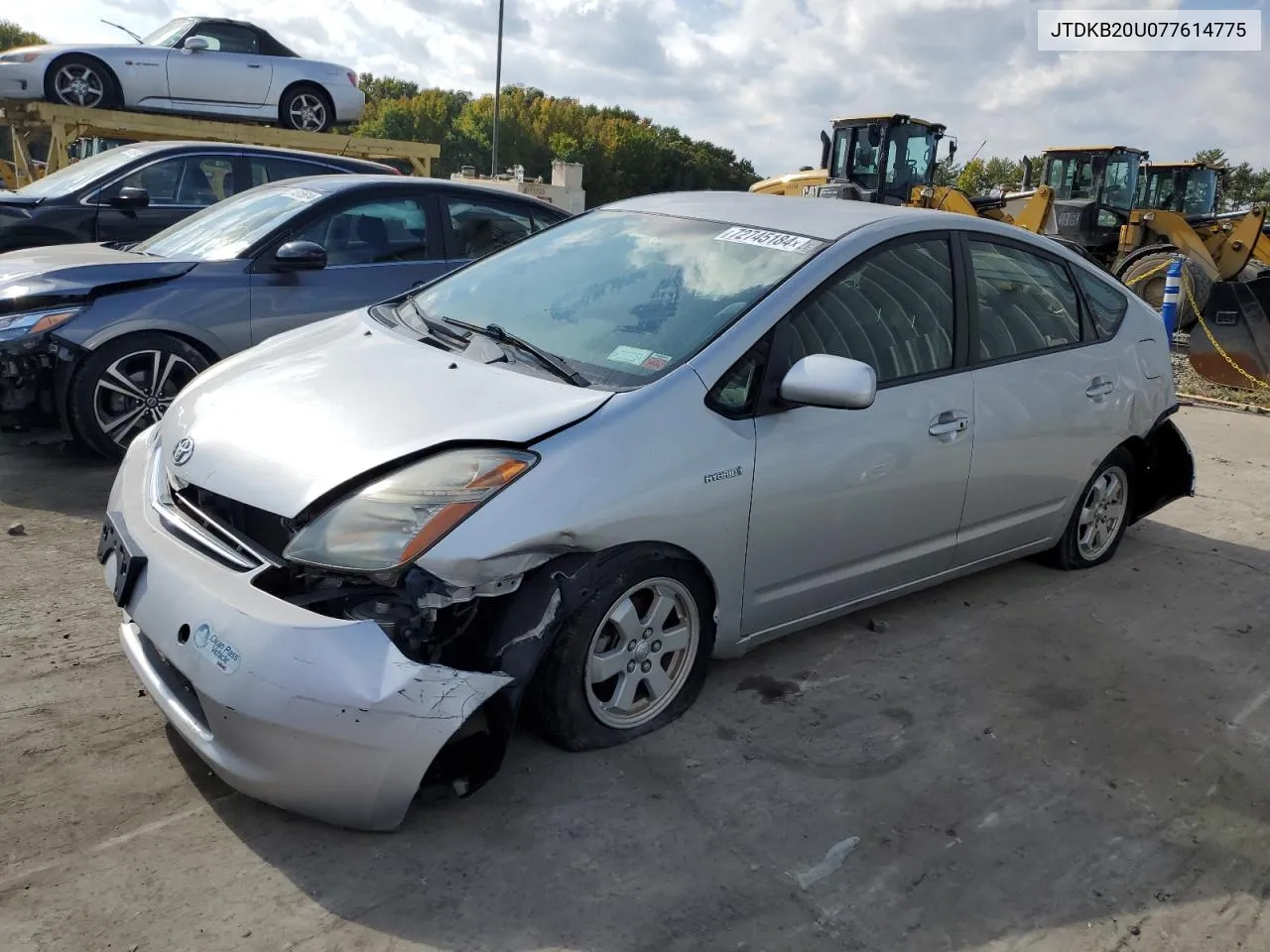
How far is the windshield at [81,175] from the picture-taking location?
765 cm

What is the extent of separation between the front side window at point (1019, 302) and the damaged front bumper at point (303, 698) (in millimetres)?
2560

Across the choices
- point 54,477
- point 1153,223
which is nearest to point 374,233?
point 54,477

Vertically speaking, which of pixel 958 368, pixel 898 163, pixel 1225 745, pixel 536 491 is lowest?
pixel 1225 745

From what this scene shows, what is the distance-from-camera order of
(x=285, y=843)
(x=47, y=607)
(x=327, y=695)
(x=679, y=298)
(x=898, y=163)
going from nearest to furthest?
1. (x=327, y=695)
2. (x=285, y=843)
3. (x=679, y=298)
4. (x=47, y=607)
5. (x=898, y=163)

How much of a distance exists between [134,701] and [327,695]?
3.98 ft

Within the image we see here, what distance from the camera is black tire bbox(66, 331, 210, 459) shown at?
211 inches

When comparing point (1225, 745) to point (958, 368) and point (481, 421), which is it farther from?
point (481, 421)

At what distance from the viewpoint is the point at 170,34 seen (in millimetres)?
12727

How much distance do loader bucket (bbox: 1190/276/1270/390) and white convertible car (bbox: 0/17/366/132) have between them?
1071cm

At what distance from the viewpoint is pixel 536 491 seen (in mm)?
2727

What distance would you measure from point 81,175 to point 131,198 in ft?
2.59

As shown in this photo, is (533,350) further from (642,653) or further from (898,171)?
(898,171)

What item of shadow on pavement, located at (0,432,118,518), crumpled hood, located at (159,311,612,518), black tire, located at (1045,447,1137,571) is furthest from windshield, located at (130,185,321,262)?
black tire, located at (1045,447,1137,571)

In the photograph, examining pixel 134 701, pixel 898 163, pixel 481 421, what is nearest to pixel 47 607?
pixel 134 701
